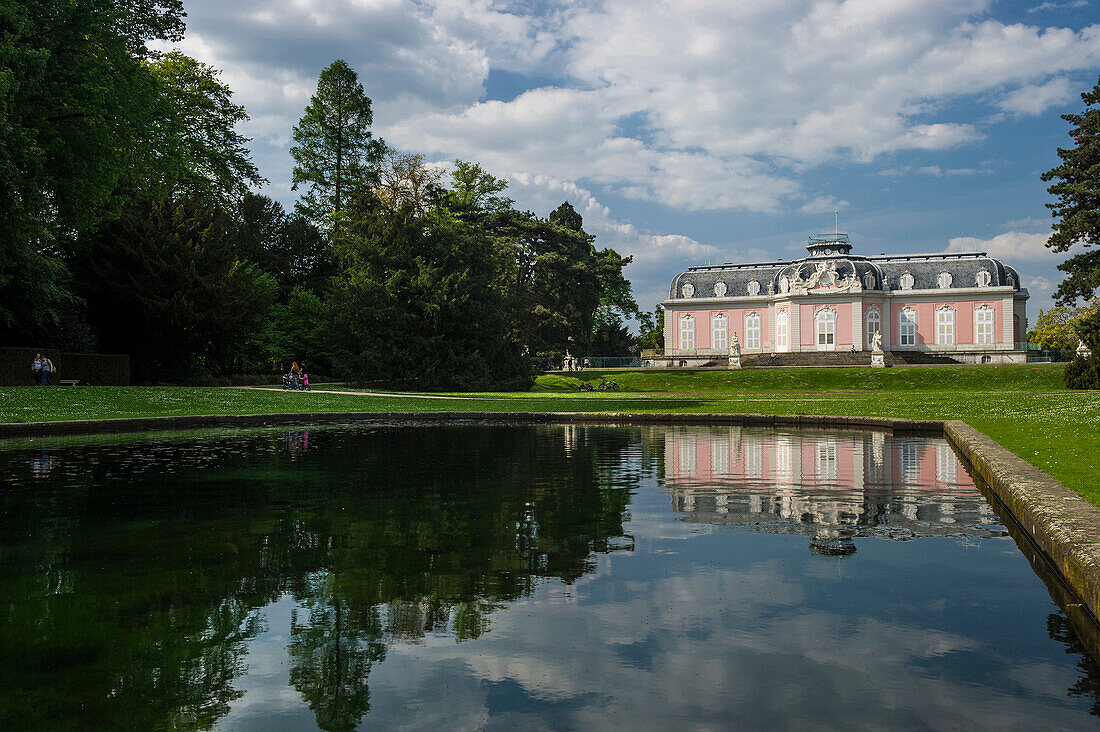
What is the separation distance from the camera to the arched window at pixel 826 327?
218ft

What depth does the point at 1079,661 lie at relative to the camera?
3.82m

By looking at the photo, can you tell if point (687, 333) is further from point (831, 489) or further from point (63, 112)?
point (831, 489)

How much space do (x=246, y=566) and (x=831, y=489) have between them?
6.54 m

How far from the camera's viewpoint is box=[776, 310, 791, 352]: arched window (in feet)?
223

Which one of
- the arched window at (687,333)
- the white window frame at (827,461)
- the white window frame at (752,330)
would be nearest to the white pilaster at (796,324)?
the white window frame at (752,330)

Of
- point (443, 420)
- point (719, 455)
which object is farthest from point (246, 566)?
point (443, 420)

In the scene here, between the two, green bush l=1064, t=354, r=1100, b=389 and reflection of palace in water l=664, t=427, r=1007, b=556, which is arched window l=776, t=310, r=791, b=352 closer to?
green bush l=1064, t=354, r=1100, b=389

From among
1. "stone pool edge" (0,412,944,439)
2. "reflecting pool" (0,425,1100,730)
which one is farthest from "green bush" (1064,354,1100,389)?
"reflecting pool" (0,425,1100,730)

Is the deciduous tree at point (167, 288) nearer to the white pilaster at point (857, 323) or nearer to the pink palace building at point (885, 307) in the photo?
the pink palace building at point (885, 307)

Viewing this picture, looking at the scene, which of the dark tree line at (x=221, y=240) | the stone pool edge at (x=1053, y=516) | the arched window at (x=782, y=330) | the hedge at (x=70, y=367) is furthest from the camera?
the arched window at (x=782, y=330)

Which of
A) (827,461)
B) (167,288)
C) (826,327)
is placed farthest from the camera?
(826,327)

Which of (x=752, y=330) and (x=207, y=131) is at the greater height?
(x=207, y=131)

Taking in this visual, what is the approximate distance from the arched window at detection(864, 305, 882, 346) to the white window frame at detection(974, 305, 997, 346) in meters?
7.41

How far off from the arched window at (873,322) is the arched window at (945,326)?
15.3 feet
